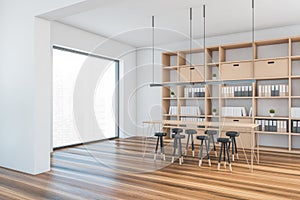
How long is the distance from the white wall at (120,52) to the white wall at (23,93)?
120cm

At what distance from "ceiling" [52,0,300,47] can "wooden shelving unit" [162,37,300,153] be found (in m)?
0.40

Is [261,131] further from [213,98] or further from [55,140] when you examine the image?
[55,140]

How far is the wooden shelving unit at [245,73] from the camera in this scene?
4.86m

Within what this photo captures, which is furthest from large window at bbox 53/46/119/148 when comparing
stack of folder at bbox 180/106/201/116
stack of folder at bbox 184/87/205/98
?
stack of folder at bbox 184/87/205/98

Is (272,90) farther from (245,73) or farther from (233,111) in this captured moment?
(233,111)

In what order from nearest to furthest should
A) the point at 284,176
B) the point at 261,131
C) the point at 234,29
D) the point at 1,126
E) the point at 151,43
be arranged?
1. the point at 284,176
2. the point at 1,126
3. the point at 261,131
4. the point at 234,29
5. the point at 151,43

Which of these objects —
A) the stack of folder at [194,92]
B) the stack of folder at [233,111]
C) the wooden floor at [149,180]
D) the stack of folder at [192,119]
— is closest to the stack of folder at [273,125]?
the stack of folder at [233,111]

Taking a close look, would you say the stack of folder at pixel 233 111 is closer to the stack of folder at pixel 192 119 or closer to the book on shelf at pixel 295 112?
the stack of folder at pixel 192 119

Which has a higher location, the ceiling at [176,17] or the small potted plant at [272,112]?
the ceiling at [176,17]

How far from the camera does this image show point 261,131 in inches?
194

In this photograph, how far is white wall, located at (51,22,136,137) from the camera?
196 inches

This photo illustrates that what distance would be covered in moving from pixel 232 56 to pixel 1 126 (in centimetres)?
473

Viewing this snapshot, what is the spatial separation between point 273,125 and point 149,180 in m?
3.07

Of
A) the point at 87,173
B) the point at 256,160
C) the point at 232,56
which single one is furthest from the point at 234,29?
the point at 87,173
